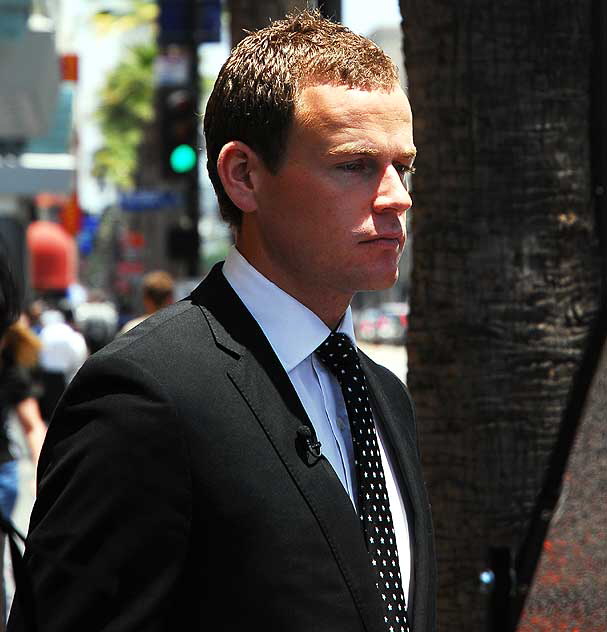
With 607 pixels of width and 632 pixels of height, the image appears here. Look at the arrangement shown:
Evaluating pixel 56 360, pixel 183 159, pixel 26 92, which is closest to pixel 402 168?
pixel 56 360

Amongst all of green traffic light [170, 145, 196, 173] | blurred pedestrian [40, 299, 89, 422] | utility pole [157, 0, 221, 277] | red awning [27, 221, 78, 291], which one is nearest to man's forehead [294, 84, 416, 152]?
blurred pedestrian [40, 299, 89, 422]

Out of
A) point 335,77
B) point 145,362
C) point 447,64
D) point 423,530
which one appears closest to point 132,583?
point 145,362

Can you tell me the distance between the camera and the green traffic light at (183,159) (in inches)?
626

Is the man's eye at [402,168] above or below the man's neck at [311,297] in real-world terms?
above

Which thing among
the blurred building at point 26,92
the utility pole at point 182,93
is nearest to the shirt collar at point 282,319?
the blurred building at point 26,92

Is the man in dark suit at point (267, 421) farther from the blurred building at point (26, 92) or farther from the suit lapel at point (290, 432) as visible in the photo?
the blurred building at point (26, 92)

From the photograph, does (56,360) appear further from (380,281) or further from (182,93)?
(380,281)

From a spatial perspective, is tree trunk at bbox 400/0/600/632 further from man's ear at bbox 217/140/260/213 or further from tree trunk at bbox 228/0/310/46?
tree trunk at bbox 228/0/310/46

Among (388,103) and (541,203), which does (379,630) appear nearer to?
(388,103)

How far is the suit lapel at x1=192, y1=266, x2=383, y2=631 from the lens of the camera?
81.9 inches

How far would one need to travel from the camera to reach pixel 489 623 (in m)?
3.05

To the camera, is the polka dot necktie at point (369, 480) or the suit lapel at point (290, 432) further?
the polka dot necktie at point (369, 480)

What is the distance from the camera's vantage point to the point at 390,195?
7.39 ft

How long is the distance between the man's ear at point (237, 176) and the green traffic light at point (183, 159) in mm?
13711
